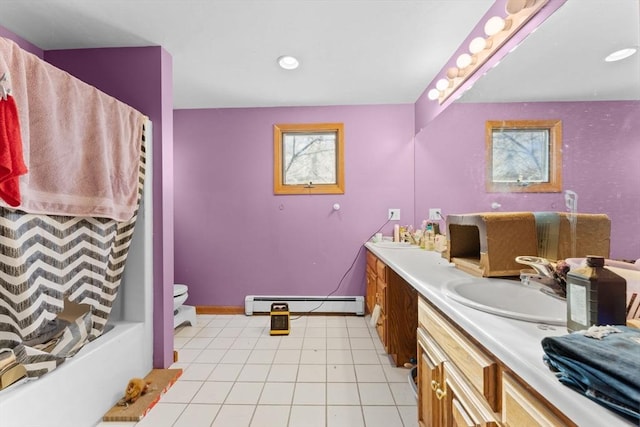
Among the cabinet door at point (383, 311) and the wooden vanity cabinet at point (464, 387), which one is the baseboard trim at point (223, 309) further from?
the wooden vanity cabinet at point (464, 387)

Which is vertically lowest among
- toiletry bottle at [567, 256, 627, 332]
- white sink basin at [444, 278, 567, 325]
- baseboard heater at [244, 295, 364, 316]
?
baseboard heater at [244, 295, 364, 316]

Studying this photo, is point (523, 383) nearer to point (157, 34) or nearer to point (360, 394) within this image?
point (360, 394)

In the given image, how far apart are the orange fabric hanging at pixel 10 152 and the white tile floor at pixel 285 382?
1173 millimetres

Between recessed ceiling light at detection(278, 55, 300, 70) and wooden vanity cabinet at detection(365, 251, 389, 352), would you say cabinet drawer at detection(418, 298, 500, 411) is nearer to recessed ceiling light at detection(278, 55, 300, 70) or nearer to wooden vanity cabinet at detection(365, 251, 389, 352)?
wooden vanity cabinet at detection(365, 251, 389, 352)

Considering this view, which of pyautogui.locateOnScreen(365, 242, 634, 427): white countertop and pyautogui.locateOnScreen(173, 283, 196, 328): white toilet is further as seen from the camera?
pyautogui.locateOnScreen(173, 283, 196, 328): white toilet

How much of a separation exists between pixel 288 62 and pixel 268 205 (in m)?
1.29

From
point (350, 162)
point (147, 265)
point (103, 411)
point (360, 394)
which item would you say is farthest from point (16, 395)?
point (350, 162)

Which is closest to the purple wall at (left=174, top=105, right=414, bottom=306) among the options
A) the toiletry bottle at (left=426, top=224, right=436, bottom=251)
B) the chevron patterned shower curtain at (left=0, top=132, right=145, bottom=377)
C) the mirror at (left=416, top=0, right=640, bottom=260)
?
the toiletry bottle at (left=426, top=224, right=436, bottom=251)

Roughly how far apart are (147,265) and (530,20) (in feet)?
7.68

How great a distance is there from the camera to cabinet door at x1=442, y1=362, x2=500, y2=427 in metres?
0.71

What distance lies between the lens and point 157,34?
1685 mm

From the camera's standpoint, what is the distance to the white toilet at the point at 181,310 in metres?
2.29

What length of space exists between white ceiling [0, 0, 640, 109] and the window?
573mm

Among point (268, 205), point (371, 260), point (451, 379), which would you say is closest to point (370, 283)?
point (371, 260)
